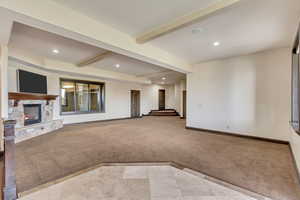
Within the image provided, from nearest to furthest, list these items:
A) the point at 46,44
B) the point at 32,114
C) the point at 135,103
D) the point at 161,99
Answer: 1. the point at 46,44
2. the point at 32,114
3. the point at 135,103
4. the point at 161,99

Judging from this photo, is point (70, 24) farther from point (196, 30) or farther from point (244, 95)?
point (244, 95)

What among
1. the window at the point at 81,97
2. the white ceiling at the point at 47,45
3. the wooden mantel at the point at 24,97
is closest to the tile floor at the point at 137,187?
the white ceiling at the point at 47,45

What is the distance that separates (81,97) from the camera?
25.9 ft

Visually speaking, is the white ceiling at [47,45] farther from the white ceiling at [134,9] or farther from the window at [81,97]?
the window at [81,97]

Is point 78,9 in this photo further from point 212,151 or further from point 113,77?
point 113,77

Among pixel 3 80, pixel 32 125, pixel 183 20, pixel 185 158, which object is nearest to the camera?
pixel 183 20

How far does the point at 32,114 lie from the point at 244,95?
7757mm

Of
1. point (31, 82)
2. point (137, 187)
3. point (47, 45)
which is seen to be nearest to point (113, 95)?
point (31, 82)

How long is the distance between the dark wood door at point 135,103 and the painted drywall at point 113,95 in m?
0.37

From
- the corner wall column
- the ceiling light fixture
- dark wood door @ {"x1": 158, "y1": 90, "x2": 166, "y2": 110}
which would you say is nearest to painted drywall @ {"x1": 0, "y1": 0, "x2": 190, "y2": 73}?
the ceiling light fixture

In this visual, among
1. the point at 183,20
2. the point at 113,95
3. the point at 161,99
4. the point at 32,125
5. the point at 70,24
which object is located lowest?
the point at 32,125

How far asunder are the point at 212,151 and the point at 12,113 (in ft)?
19.6

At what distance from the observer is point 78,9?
2.48 m

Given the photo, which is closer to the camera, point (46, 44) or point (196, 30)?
point (196, 30)
